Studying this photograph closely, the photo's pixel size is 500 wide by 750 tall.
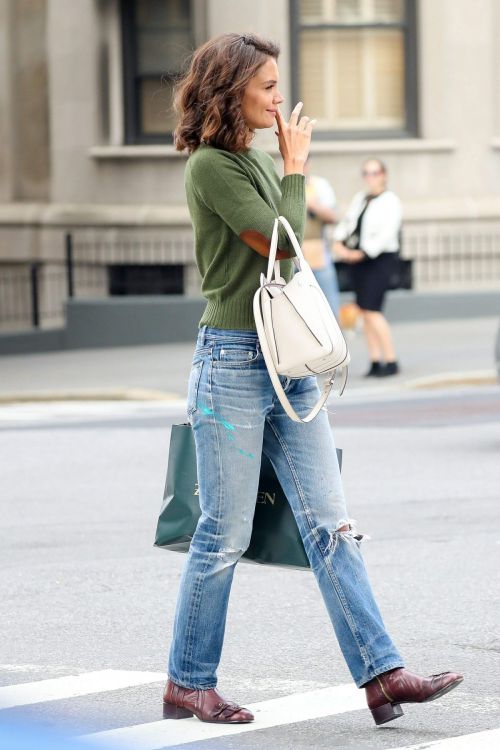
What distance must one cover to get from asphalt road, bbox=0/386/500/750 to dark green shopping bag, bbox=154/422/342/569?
1.75 ft

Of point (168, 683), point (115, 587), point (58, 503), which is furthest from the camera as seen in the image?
point (58, 503)

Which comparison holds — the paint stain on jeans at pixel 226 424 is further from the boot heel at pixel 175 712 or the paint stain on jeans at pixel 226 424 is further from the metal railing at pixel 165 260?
the metal railing at pixel 165 260

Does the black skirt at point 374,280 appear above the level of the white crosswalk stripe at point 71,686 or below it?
above

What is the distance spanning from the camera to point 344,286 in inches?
800

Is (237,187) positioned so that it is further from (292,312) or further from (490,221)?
(490,221)

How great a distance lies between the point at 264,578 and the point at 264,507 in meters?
2.29

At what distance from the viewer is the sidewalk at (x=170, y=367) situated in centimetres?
1471

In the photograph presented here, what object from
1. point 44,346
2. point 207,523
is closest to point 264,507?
point 207,523

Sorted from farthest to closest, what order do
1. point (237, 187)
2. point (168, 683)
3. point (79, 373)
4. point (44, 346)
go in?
point (44, 346) < point (79, 373) < point (168, 683) < point (237, 187)

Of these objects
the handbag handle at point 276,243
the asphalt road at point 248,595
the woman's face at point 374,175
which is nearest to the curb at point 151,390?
the woman's face at point 374,175

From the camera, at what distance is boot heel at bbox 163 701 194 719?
507 centimetres

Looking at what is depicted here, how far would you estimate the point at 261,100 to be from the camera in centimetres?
478

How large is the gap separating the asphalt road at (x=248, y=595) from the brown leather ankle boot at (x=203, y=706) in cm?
5

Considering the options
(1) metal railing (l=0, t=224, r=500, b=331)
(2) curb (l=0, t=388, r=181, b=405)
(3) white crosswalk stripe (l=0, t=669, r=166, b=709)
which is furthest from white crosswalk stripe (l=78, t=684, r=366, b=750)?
(1) metal railing (l=0, t=224, r=500, b=331)
